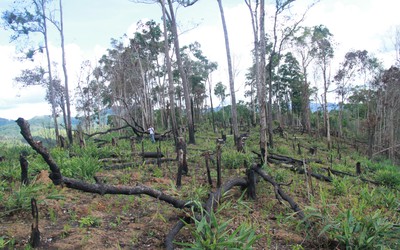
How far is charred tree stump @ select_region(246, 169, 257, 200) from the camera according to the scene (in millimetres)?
5395

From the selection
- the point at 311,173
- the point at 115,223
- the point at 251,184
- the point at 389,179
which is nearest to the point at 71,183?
the point at 115,223

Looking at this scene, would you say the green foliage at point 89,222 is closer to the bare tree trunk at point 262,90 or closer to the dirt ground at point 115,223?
the dirt ground at point 115,223

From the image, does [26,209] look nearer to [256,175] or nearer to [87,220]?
[87,220]

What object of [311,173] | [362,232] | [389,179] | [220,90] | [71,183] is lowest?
[389,179]

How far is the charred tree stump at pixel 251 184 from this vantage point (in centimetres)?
539

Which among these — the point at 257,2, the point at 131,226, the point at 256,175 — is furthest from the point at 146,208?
the point at 257,2

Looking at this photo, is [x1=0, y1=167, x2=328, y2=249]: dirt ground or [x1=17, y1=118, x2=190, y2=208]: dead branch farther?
[x1=0, y1=167, x2=328, y2=249]: dirt ground

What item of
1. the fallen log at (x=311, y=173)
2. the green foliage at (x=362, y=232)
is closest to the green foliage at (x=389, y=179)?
the fallen log at (x=311, y=173)

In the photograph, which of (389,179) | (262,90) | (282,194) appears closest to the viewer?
A: (282,194)

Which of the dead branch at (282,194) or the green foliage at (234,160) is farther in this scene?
the green foliage at (234,160)

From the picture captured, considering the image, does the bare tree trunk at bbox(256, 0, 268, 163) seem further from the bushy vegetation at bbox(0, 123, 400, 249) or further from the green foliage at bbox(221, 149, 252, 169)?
the bushy vegetation at bbox(0, 123, 400, 249)

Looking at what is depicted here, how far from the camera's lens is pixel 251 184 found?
5.43m

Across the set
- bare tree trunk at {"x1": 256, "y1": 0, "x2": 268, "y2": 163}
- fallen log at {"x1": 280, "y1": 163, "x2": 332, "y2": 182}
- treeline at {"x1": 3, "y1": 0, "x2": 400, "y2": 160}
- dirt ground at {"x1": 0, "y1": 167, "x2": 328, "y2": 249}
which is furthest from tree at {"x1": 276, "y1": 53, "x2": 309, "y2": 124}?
dirt ground at {"x1": 0, "y1": 167, "x2": 328, "y2": 249}

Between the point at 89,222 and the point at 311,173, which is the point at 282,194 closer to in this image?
the point at 89,222
